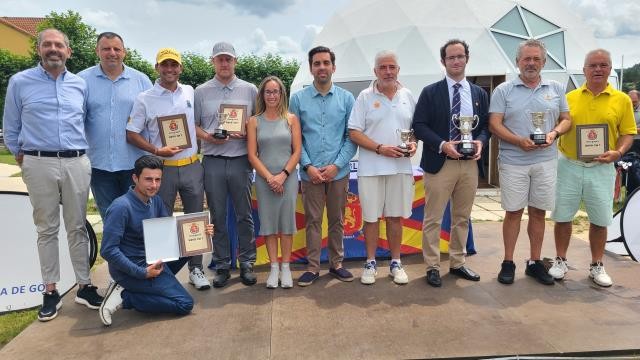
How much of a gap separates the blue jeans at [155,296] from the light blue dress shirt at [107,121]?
3.22 ft

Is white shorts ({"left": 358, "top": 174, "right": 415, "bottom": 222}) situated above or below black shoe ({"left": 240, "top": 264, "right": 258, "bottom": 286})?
above

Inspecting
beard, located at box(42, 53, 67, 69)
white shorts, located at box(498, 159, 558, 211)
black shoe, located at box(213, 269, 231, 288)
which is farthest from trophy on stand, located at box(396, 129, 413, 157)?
beard, located at box(42, 53, 67, 69)

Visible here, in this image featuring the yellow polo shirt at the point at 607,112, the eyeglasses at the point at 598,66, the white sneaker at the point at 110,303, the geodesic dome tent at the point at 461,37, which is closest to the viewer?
the white sneaker at the point at 110,303

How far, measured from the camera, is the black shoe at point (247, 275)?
4262 millimetres

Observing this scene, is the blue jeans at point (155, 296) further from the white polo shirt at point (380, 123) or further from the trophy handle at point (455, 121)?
the trophy handle at point (455, 121)

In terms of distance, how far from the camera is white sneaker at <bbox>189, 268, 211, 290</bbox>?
416 centimetres

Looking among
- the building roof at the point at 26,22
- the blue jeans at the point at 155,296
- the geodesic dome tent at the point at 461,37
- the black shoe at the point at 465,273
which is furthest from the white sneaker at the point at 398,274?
the building roof at the point at 26,22

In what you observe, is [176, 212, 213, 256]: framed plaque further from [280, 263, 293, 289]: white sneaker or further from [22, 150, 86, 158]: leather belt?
A: [22, 150, 86, 158]: leather belt

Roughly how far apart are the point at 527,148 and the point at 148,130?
326 centimetres

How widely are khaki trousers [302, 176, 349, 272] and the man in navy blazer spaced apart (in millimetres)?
797

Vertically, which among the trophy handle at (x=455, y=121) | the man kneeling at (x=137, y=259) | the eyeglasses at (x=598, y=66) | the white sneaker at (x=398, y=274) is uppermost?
the eyeglasses at (x=598, y=66)

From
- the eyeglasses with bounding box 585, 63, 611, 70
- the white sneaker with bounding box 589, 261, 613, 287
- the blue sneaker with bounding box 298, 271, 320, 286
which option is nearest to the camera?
the eyeglasses with bounding box 585, 63, 611, 70

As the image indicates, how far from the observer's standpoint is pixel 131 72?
156 inches

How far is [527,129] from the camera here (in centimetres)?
398
